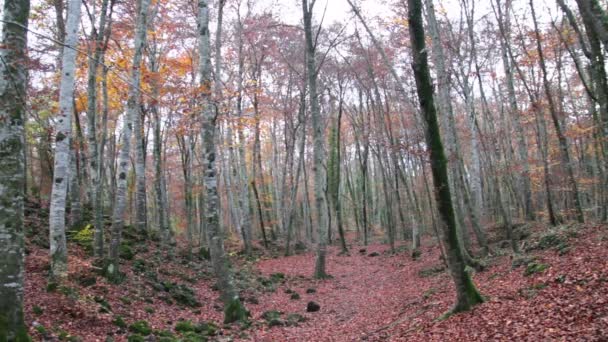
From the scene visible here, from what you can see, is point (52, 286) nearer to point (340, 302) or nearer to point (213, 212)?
point (213, 212)

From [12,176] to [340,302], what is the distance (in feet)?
29.9

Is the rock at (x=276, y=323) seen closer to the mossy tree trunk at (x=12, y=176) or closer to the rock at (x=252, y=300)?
the rock at (x=252, y=300)

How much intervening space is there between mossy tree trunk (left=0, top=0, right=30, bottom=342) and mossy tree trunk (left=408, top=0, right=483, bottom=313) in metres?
5.44

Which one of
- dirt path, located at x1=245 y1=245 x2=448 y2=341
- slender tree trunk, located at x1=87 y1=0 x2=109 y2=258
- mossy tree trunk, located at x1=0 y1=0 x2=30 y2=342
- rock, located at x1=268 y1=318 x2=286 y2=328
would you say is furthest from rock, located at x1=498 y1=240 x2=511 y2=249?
mossy tree trunk, located at x1=0 y1=0 x2=30 y2=342

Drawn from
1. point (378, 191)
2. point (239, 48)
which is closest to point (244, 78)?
point (239, 48)

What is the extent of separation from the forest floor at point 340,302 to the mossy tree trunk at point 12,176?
3.74 ft

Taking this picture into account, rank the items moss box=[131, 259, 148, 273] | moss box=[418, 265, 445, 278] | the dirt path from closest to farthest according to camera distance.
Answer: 1. the dirt path
2. moss box=[131, 259, 148, 273]
3. moss box=[418, 265, 445, 278]

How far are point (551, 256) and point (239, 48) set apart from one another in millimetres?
16946

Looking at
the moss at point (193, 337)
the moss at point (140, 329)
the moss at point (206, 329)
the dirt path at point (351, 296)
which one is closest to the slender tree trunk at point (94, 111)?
the moss at point (140, 329)

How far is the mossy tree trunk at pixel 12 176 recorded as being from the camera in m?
4.58

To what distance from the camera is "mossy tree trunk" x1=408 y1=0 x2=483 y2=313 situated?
6.31m

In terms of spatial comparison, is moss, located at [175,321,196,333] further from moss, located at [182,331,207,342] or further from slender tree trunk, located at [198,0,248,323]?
slender tree trunk, located at [198,0,248,323]

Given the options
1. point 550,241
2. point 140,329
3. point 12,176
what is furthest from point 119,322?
point 550,241

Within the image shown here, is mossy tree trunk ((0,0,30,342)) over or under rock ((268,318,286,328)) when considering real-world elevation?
over
